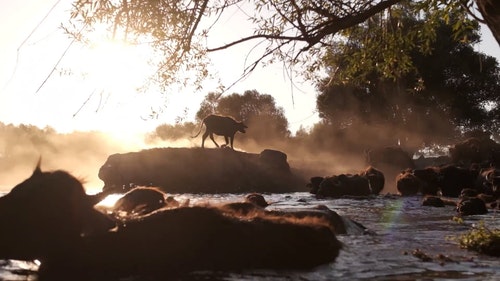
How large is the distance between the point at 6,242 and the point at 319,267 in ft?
10.8

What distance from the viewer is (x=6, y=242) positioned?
477 centimetres

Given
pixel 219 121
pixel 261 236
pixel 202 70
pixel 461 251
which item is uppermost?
pixel 219 121

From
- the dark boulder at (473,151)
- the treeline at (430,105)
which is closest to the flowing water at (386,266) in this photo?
the dark boulder at (473,151)

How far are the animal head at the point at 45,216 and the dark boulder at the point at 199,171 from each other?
3157 centimetres

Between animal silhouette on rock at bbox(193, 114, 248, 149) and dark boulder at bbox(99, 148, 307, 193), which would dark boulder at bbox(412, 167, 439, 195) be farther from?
animal silhouette on rock at bbox(193, 114, 248, 149)

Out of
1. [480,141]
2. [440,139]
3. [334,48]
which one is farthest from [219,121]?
[440,139]

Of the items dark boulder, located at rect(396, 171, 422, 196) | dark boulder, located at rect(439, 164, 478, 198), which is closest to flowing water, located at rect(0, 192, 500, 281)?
dark boulder, located at rect(439, 164, 478, 198)

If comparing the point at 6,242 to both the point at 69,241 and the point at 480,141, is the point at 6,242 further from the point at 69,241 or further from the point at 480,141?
the point at 480,141

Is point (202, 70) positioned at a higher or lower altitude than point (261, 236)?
higher

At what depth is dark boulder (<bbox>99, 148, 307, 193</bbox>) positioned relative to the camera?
37.7 meters

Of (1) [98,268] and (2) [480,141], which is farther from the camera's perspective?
(2) [480,141]

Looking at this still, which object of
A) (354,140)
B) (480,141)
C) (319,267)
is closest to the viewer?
(319,267)

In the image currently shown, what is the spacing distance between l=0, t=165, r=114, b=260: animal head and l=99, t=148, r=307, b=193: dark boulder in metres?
31.6

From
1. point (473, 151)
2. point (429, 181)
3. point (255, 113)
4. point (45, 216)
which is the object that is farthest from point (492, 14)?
point (255, 113)
